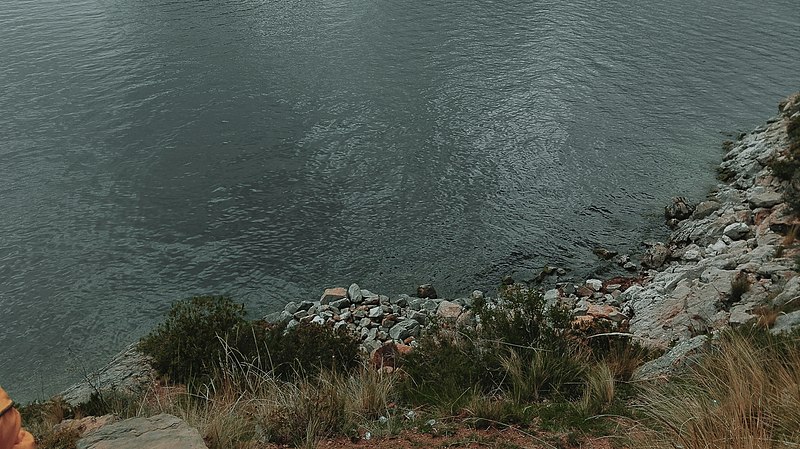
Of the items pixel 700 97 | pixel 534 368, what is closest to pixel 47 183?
pixel 534 368

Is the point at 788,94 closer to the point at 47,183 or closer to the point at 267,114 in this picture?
the point at 267,114

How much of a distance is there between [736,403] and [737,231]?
12.4 meters

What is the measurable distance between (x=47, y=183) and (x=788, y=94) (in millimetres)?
26288

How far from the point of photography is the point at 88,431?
702 cm

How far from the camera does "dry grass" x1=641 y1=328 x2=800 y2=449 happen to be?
5043 mm

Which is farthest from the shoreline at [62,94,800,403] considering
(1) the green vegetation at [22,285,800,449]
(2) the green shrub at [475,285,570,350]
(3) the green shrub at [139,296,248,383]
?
(2) the green shrub at [475,285,570,350]

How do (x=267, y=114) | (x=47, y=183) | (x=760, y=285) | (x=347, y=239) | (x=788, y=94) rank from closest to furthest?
(x=760, y=285), (x=347, y=239), (x=47, y=183), (x=267, y=114), (x=788, y=94)

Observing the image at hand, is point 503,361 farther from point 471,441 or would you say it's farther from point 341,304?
point 341,304

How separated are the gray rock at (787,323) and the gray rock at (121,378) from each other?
7.88 metres

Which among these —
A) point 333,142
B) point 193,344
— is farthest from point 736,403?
point 333,142

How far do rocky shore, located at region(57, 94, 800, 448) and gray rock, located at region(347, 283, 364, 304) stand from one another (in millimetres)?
27

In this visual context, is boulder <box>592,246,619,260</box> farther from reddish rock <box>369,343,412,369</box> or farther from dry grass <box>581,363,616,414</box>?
dry grass <box>581,363,616,414</box>

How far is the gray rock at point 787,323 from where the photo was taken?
7.85 meters

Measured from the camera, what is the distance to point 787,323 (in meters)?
8.16
